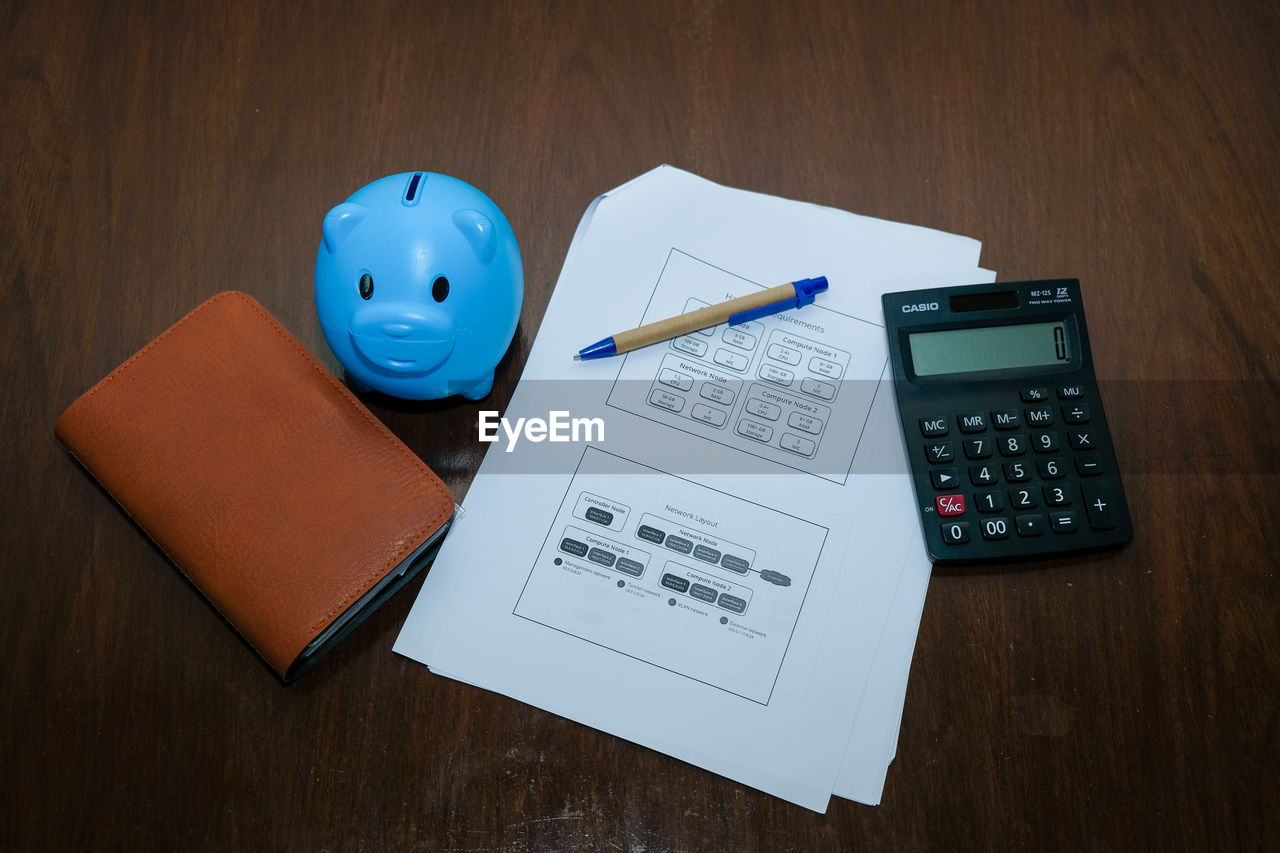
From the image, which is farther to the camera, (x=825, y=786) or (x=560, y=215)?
(x=560, y=215)

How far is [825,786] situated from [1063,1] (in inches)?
25.2

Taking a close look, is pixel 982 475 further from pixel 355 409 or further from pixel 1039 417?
pixel 355 409

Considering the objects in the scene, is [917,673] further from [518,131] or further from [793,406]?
[518,131]

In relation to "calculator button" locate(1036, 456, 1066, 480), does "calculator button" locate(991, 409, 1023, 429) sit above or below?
above

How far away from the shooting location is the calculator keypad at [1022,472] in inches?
23.5

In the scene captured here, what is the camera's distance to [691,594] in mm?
589

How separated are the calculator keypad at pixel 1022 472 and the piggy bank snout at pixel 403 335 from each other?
329mm

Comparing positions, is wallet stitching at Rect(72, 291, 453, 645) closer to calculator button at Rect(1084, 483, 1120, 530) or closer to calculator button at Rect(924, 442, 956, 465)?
calculator button at Rect(924, 442, 956, 465)

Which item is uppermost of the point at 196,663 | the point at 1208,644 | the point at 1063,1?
the point at 1063,1

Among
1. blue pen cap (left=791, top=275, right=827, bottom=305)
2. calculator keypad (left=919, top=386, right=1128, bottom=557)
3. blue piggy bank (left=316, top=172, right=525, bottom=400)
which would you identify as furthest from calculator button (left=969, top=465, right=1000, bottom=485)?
blue piggy bank (left=316, top=172, right=525, bottom=400)

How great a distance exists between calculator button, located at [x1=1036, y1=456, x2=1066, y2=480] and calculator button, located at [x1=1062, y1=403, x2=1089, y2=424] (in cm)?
→ 3

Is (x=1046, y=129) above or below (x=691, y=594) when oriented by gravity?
above

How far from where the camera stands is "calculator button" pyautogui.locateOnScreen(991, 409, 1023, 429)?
0.61 m

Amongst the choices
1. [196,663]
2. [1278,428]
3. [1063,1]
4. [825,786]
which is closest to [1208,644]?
[1278,428]
